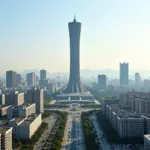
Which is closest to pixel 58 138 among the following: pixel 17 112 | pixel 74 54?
pixel 17 112

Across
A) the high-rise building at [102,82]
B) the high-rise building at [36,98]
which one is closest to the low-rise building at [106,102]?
the high-rise building at [36,98]

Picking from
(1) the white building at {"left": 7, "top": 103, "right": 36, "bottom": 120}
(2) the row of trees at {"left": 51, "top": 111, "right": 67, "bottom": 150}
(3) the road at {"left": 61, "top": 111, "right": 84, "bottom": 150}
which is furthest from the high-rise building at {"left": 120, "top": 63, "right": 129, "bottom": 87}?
(1) the white building at {"left": 7, "top": 103, "right": 36, "bottom": 120}

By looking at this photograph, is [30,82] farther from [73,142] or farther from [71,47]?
[73,142]

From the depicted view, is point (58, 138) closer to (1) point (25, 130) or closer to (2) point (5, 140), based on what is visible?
(1) point (25, 130)

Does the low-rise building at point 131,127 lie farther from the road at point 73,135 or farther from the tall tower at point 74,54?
the tall tower at point 74,54

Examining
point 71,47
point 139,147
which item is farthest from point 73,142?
point 71,47
